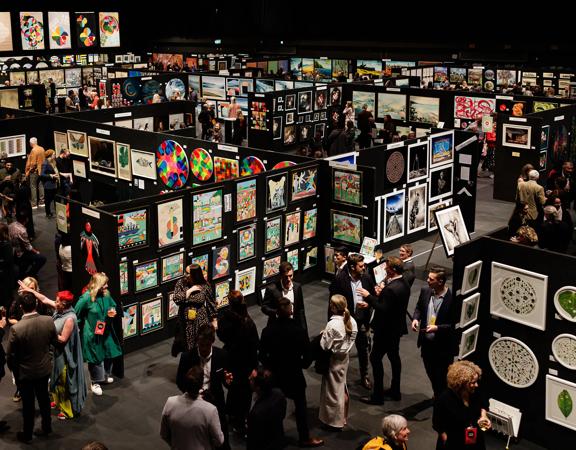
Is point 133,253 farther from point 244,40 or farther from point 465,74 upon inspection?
point 244,40

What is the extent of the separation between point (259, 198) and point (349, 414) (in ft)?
12.6

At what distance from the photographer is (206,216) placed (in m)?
9.87

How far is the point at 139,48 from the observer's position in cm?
4375

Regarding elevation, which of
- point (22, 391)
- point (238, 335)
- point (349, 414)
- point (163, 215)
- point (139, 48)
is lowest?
point (349, 414)

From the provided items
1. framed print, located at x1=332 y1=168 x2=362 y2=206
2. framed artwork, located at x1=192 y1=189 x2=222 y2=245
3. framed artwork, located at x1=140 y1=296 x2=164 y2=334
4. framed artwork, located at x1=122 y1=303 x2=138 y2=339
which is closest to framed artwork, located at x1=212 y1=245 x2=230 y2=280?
framed artwork, located at x1=192 y1=189 x2=222 y2=245

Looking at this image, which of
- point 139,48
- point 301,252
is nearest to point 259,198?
point 301,252

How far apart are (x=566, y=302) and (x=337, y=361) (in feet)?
A: 7.36

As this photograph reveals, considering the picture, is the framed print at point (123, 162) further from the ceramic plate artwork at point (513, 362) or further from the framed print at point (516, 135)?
the ceramic plate artwork at point (513, 362)

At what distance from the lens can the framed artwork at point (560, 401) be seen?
6.84 m

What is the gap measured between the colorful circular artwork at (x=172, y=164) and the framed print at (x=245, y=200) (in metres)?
2.96

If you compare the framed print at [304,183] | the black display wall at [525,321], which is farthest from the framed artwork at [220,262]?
the black display wall at [525,321]

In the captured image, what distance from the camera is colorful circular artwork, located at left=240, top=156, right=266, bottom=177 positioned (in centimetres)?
1185

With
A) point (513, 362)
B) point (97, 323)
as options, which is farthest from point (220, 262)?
point (513, 362)

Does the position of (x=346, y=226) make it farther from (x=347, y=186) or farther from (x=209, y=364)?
(x=209, y=364)
